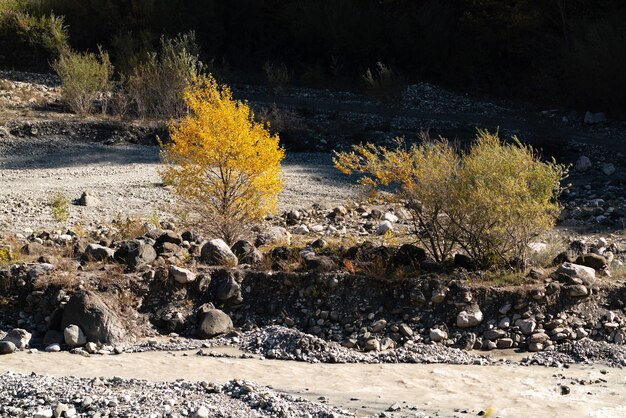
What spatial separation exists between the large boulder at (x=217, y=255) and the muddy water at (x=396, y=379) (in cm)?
141

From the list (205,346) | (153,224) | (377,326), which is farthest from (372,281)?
(153,224)

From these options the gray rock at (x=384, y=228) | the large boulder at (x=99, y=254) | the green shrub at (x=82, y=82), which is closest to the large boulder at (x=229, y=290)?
the large boulder at (x=99, y=254)

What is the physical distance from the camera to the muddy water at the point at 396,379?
8383 mm

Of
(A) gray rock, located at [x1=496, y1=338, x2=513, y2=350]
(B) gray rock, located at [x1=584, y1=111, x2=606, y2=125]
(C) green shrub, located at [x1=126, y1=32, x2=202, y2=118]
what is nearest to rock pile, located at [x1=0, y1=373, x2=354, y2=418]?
(A) gray rock, located at [x1=496, y1=338, x2=513, y2=350]

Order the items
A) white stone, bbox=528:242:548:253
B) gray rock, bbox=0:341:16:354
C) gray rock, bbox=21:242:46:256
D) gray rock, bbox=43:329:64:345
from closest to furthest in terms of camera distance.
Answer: gray rock, bbox=0:341:16:354
gray rock, bbox=43:329:64:345
white stone, bbox=528:242:548:253
gray rock, bbox=21:242:46:256

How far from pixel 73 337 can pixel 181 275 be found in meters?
1.39

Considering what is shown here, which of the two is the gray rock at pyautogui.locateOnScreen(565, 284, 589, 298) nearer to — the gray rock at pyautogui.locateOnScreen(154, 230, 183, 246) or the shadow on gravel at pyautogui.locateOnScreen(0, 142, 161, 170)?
the gray rock at pyautogui.locateOnScreen(154, 230, 183, 246)

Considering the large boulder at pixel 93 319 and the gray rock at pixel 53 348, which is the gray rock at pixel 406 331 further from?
the gray rock at pixel 53 348

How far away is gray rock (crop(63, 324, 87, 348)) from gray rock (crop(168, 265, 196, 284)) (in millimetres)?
1262

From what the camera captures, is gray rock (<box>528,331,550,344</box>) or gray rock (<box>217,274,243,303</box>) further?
gray rock (<box>217,274,243,303</box>)

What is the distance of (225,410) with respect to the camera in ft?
25.9

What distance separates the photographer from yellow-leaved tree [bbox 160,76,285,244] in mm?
11867

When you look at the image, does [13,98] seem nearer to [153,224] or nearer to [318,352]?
[153,224]

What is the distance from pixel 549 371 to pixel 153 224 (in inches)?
239
